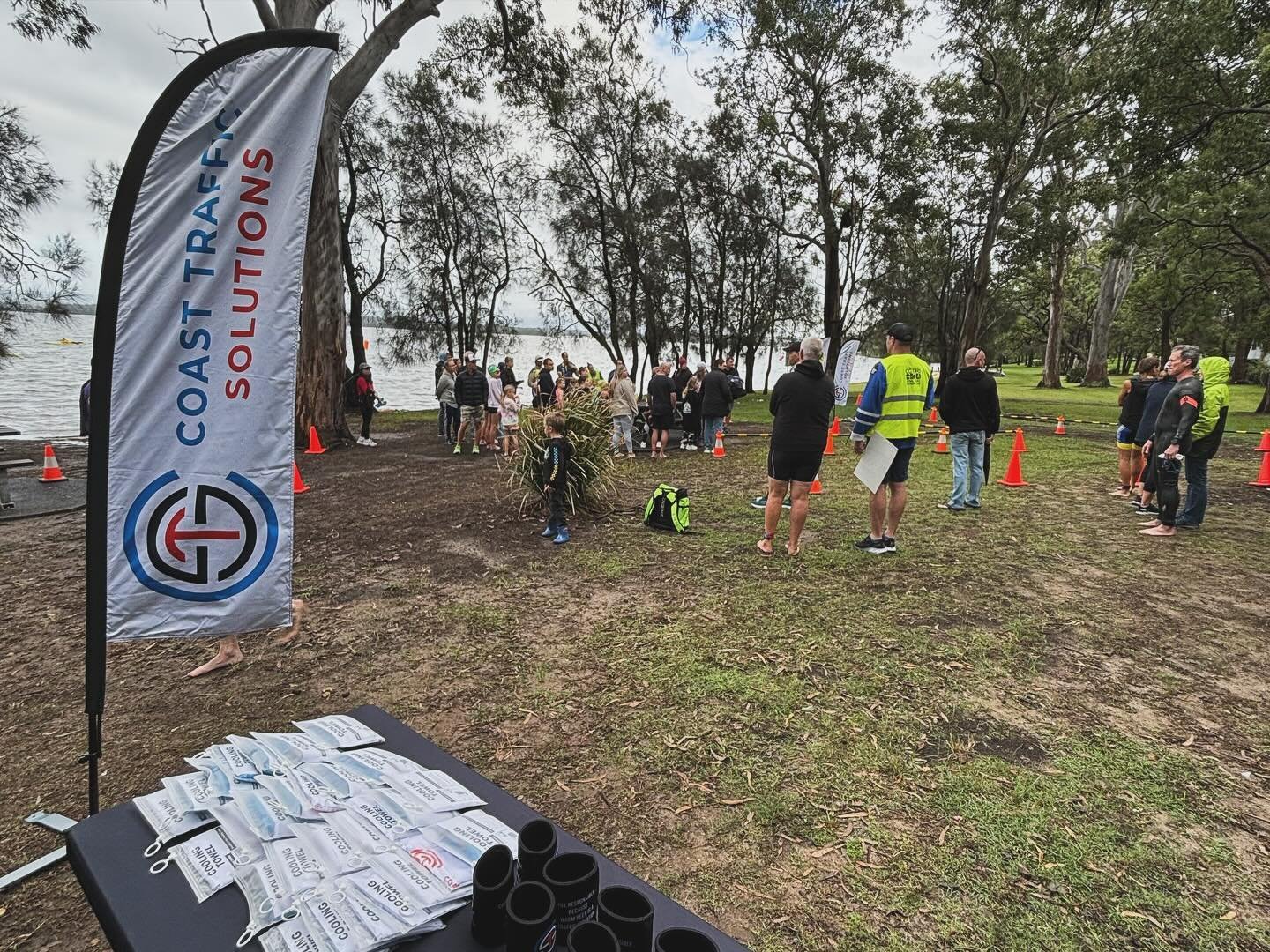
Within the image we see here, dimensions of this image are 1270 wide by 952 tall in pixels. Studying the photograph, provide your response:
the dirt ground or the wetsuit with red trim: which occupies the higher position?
the wetsuit with red trim

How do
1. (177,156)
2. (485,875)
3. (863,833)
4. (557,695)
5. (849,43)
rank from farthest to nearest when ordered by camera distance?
(849,43) < (557,695) < (863,833) < (177,156) < (485,875)

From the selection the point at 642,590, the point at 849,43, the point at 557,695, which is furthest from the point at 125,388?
the point at 849,43

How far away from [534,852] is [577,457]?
20.8 ft

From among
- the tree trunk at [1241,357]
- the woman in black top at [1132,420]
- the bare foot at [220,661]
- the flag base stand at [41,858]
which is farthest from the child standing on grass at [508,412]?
the tree trunk at [1241,357]

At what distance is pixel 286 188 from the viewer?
8.57 ft

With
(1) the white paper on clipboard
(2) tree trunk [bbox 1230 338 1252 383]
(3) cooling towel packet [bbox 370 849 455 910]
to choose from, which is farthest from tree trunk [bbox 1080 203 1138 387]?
(3) cooling towel packet [bbox 370 849 455 910]

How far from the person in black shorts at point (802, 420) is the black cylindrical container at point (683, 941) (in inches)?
182

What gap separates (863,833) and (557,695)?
184 centimetres

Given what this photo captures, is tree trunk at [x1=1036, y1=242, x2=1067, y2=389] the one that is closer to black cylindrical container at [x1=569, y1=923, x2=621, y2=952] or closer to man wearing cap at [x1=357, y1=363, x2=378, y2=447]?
man wearing cap at [x1=357, y1=363, x2=378, y2=447]

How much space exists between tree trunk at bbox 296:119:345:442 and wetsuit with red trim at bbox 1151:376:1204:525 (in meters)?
13.7

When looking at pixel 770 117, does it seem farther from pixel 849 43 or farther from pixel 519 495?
pixel 519 495

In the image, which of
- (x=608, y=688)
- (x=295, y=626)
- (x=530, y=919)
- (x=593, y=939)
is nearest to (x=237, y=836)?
(x=530, y=919)

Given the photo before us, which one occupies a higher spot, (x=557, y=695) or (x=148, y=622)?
(x=148, y=622)

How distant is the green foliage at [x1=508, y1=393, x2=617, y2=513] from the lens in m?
7.54
